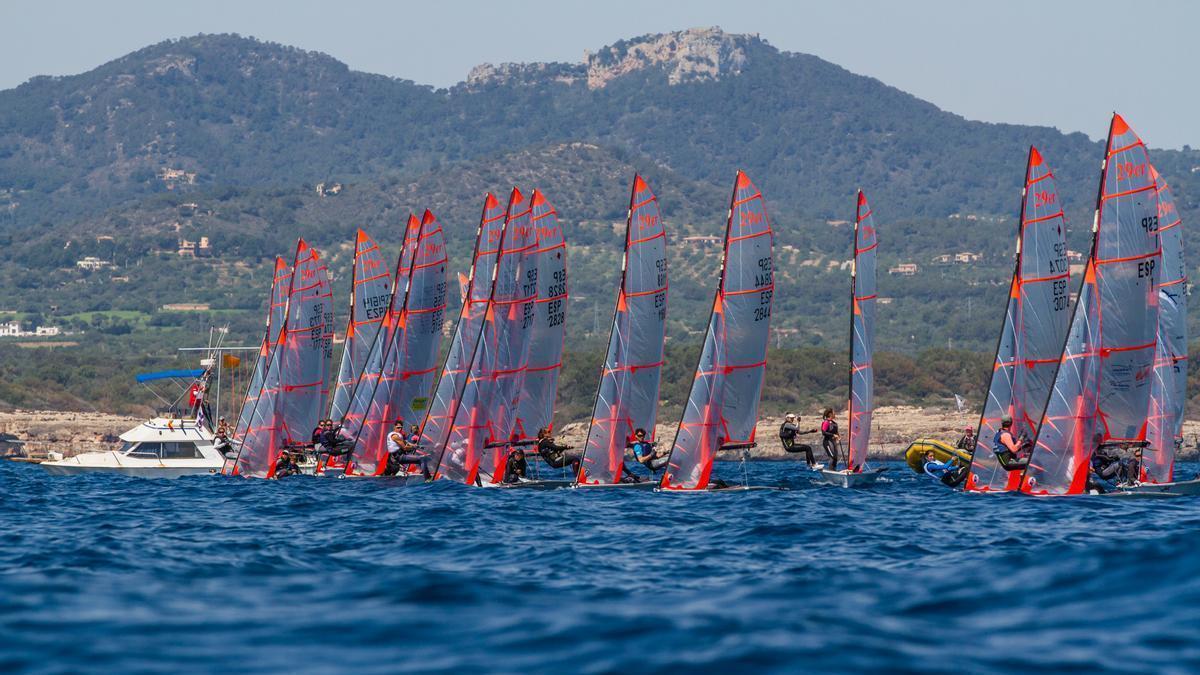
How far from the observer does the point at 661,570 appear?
2145cm

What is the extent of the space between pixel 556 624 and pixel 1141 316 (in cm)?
2293

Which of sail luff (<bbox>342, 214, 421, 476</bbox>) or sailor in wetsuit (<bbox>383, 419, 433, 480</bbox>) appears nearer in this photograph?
sailor in wetsuit (<bbox>383, 419, 433, 480</bbox>)

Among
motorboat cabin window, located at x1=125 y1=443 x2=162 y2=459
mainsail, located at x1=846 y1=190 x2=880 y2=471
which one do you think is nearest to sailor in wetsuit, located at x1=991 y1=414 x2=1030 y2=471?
mainsail, located at x1=846 y1=190 x2=880 y2=471

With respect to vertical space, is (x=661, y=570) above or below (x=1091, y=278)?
below

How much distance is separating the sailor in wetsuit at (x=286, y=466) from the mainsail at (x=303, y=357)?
86cm

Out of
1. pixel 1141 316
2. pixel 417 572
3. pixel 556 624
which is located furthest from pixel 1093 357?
pixel 556 624

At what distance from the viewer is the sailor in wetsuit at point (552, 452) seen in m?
42.4

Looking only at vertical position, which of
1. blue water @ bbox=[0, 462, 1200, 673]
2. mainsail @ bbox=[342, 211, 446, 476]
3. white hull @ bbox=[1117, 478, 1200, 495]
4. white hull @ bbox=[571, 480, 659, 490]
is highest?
mainsail @ bbox=[342, 211, 446, 476]

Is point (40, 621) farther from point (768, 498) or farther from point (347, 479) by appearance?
point (347, 479)

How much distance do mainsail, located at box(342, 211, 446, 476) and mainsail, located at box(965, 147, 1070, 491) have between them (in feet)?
53.9

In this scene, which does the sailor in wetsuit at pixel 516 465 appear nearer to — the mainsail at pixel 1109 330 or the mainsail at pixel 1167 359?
the mainsail at pixel 1109 330

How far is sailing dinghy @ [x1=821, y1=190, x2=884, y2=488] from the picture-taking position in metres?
44.0

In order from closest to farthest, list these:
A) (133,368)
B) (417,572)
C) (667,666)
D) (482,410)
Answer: (667,666)
(417,572)
(482,410)
(133,368)

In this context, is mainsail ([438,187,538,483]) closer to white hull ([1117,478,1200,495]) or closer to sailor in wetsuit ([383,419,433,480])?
sailor in wetsuit ([383,419,433,480])
